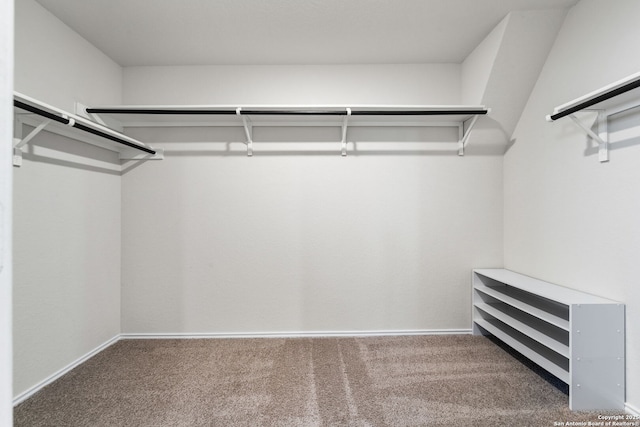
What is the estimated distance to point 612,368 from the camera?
5.49 feet

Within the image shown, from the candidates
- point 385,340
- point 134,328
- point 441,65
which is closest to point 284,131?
point 441,65

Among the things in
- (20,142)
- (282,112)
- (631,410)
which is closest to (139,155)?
(20,142)

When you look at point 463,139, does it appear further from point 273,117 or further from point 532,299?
point 273,117

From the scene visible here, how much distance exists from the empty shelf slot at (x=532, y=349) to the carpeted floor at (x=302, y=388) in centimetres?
14

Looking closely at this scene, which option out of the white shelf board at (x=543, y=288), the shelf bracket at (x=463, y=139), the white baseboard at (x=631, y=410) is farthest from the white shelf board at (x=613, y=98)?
the white baseboard at (x=631, y=410)

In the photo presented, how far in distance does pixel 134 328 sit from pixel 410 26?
3422mm

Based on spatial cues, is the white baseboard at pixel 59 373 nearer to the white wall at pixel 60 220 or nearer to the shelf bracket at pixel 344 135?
the white wall at pixel 60 220

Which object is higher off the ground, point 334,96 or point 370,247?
point 334,96

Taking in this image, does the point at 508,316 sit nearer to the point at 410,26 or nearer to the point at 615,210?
the point at 615,210

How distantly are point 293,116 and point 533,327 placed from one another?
2387mm

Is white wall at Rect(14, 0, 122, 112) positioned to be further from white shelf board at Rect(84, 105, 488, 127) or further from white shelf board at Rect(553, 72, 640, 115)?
white shelf board at Rect(553, 72, 640, 115)

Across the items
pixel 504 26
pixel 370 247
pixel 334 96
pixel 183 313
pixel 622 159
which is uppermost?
pixel 504 26

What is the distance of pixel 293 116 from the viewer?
7.87 feet

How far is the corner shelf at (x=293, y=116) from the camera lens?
2.27m
